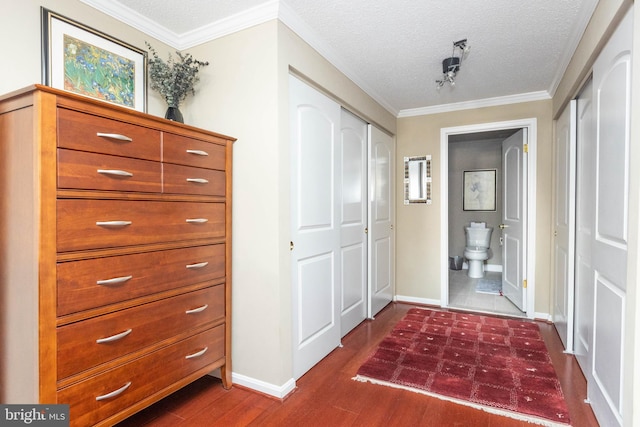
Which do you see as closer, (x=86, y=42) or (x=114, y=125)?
(x=114, y=125)

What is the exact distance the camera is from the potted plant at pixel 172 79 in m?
2.08

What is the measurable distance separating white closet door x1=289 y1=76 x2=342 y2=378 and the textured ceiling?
42cm

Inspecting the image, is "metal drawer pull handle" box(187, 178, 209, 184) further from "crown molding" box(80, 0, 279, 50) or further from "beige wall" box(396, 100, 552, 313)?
"beige wall" box(396, 100, 552, 313)

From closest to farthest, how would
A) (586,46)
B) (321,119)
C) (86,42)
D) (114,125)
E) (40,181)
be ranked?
1. (40,181)
2. (114,125)
3. (86,42)
4. (586,46)
5. (321,119)

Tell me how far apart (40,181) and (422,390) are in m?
2.27

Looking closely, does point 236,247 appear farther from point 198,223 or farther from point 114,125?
point 114,125

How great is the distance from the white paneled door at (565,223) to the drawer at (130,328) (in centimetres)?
259

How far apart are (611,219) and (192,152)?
2171mm

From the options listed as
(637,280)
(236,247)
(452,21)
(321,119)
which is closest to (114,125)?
(236,247)

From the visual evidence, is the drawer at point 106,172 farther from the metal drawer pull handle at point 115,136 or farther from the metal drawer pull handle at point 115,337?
the metal drawer pull handle at point 115,337

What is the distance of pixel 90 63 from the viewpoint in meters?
1.87

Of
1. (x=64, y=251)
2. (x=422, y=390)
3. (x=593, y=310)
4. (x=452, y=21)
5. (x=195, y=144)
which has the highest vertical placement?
(x=452, y=21)

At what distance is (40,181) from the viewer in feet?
4.04

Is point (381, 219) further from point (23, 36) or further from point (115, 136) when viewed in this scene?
point (23, 36)
